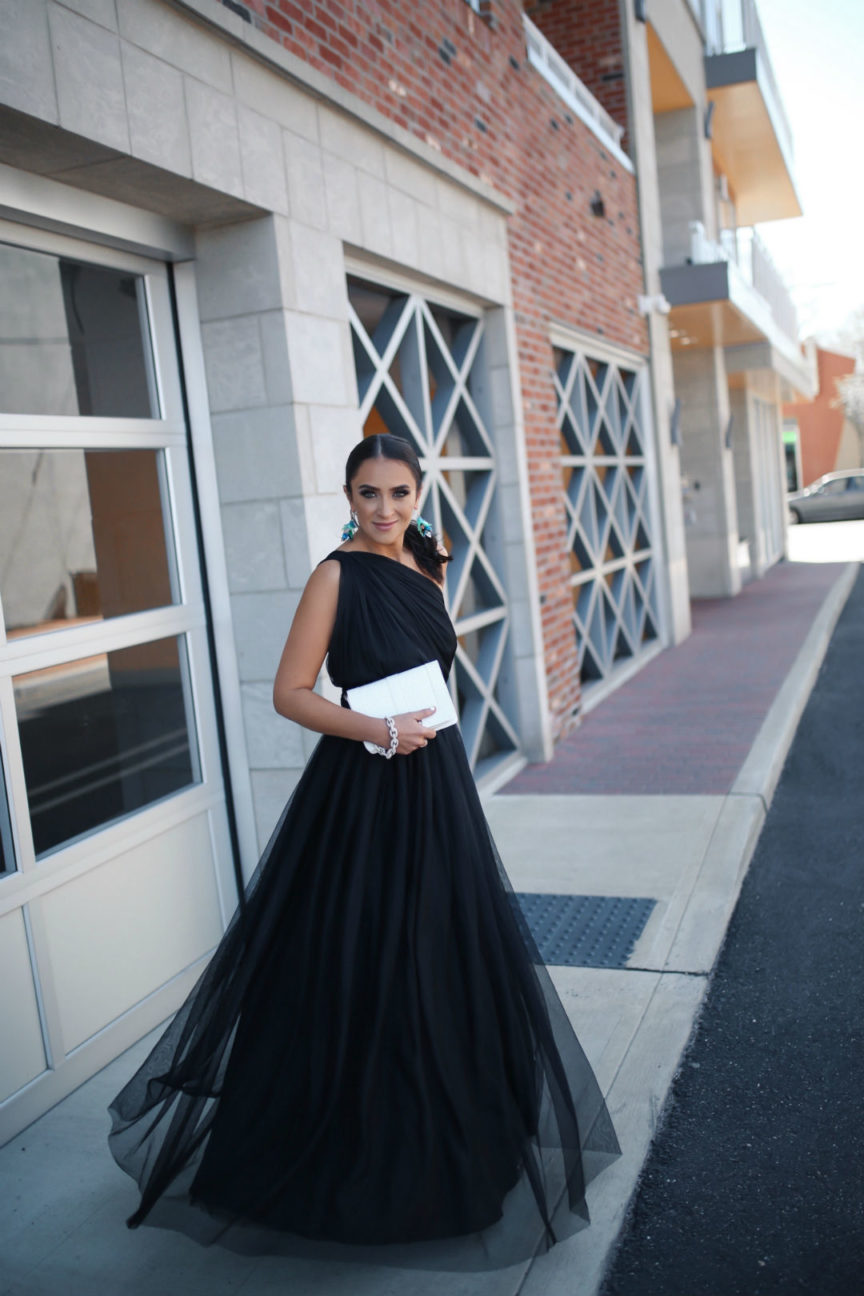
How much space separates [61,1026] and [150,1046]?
371mm

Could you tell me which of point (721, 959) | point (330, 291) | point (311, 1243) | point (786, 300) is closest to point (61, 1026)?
point (311, 1243)

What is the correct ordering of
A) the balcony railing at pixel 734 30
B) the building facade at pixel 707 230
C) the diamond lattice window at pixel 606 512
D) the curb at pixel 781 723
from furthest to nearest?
the balcony railing at pixel 734 30
the building facade at pixel 707 230
the diamond lattice window at pixel 606 512
the curb at pixel 781 723

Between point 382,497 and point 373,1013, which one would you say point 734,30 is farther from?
point 373,1013

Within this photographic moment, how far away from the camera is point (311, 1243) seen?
95.9 inches

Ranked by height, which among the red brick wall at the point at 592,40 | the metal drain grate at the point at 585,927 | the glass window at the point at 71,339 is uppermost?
the red brick wall at the point at 592,40

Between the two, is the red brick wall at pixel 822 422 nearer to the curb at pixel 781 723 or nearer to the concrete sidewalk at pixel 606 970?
the curb at pixel 781 723

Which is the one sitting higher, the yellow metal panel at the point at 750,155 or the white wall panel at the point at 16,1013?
the yellow metal panel at the point at 750,155

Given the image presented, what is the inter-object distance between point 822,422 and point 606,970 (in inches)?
1806

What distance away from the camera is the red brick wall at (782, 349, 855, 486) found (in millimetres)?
45938

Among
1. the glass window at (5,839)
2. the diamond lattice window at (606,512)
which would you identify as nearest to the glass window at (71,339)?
the glass window at (5,839)

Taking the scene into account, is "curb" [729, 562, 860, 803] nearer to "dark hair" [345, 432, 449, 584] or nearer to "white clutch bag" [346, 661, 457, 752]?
"dark hair" [345, 432, 449, 584]

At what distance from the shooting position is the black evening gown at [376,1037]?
242 cm

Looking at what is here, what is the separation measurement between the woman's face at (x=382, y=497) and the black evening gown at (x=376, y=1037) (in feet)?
0.23

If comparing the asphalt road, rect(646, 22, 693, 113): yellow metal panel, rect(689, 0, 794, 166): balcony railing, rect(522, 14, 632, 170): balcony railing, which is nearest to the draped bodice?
the asphalt road
